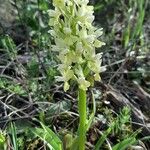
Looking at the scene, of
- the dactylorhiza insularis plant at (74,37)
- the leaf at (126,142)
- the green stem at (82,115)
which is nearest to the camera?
the dactylorhiza insularis plant at (74,37)

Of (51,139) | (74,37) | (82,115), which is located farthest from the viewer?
(51,139)

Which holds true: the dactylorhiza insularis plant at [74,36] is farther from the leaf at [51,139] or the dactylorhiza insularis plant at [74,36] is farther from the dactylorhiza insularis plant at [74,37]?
the leaf at [51,139]

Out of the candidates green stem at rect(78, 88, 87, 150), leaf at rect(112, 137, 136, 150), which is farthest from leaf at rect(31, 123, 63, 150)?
leaf at rect(112, 137, 136, 150)

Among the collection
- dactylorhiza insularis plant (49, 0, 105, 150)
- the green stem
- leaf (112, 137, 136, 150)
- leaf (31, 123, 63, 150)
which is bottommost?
leaf (112, 137, 136, 150)

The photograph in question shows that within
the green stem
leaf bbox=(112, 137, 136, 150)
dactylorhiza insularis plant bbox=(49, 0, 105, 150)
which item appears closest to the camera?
dactylorhiza insularis plant bbox=(49, 0, 105, 150)

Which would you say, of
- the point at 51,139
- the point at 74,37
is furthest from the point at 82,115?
the point at 74,37

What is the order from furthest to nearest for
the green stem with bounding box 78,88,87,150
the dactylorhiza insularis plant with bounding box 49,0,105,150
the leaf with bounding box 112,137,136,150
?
the leaf with bounding box 112,137,136,150 → the green stem with bounding box 78,88,87,150 → the dactylorhiza insularis plant with bounding box 49,0,105,150

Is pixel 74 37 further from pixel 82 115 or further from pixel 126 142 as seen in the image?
pixel 126 142

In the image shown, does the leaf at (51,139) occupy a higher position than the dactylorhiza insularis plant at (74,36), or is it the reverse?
the dactylorhiza insularis plant at (74,36)

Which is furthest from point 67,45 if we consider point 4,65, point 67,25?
point 4,65

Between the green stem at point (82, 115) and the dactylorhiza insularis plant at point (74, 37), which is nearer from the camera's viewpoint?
the dactylorhiza insularis plant at point (74, 37)

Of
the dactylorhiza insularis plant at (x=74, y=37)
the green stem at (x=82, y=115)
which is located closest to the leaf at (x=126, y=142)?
the green stem at (x=82, y=115)

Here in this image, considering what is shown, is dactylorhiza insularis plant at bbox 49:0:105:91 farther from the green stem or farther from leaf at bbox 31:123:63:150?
leaf at bbox 31:123:63:150
